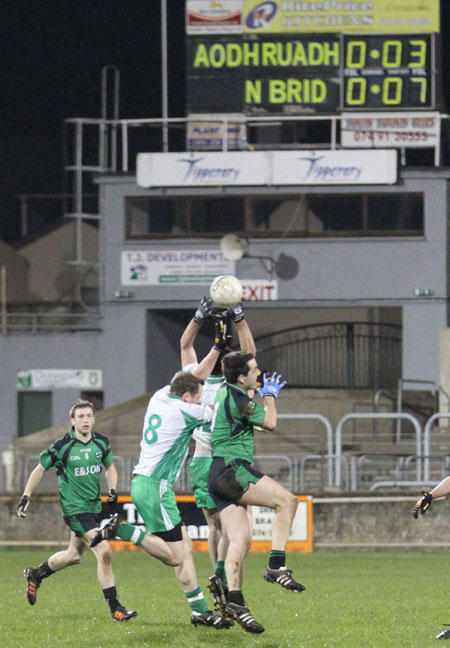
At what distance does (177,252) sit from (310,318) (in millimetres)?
7581

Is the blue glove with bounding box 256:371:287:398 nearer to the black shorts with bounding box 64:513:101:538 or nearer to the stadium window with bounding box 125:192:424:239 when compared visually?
the black shorts with bounding box 64:513:101:538

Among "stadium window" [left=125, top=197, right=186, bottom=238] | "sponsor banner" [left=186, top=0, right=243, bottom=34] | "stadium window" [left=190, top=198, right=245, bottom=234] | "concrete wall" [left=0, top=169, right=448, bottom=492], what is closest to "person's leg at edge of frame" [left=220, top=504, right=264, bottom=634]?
"concrete wall" [left=0, top=169, right=448, bottom=492]

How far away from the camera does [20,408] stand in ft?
122

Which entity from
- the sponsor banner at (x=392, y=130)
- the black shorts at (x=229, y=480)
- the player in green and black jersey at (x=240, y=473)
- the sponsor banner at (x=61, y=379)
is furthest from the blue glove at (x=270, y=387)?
the sponsor banner at (x=61, y=379)

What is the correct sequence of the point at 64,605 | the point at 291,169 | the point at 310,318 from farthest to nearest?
the point at 310,318
the point at 291,169
the point at 64,605

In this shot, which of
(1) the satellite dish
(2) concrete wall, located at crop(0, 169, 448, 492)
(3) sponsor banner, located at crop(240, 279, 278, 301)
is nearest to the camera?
(2) concrete wall, located at crop(0, 169, 448, 492)

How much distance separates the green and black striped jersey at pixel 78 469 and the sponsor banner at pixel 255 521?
395 inches

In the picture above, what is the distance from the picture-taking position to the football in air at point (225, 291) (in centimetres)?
1261

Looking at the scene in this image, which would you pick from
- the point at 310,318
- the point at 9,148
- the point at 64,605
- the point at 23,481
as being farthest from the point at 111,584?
the point at 9,148

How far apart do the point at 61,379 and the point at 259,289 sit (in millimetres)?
6048

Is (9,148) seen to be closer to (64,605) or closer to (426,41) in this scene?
(426,41)

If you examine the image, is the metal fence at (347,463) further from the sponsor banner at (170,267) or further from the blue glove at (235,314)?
the blue glove at (235,314)

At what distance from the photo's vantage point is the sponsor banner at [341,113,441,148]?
1395 inches

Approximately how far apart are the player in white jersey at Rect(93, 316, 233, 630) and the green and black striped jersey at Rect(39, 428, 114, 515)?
4.23 feet
